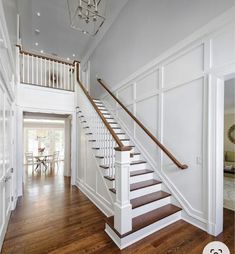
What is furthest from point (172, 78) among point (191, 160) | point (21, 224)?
point (21, 224)

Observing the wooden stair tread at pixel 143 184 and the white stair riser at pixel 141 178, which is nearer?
the wooden stair tread at pixel 143 184

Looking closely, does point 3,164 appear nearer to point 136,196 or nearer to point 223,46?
point 136,196

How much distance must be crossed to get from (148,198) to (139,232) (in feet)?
1.96

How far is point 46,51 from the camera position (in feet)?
23.5

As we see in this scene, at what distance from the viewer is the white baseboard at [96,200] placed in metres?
2.86

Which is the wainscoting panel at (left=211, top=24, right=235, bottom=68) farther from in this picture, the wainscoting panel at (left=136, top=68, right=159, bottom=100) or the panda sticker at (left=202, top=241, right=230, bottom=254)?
the panda sticker at (left=202, top=241, right=230, bottom=254)

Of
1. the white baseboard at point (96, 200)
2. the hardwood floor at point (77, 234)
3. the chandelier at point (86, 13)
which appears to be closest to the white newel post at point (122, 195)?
the hardwood floor at point (77, 234)

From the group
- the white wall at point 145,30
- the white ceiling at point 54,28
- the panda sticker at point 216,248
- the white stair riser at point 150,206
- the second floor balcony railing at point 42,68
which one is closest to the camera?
the panda sticker at point 216,248

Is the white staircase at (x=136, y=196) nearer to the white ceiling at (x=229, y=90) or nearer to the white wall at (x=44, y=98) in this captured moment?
the white wall at (x=44, y=98)

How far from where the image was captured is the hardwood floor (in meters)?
2.01

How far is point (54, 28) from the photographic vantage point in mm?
5777

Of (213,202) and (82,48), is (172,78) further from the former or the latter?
(82,48)

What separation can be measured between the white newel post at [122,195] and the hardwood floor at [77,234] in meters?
0.27

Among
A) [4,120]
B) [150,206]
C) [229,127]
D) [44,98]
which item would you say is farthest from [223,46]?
[229,127]
